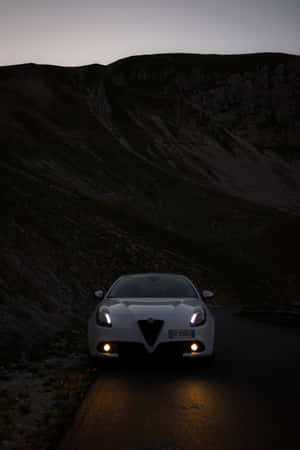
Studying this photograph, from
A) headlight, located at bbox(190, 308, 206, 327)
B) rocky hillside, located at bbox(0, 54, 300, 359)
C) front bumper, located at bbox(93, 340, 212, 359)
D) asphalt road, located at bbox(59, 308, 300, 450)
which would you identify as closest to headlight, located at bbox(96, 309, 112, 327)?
front bumper, located at bbox(93, 340, 212, 359)

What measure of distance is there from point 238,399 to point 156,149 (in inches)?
2716

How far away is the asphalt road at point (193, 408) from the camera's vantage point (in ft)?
15.9

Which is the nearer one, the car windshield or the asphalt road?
the asphalt road

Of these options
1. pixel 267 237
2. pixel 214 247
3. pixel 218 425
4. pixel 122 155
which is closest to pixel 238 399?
pixel 218 425

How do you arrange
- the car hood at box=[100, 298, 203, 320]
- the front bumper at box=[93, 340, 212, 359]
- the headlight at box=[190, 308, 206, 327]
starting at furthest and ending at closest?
the headlight at box=[190, 308, 206, 327]
the car hood at box=[100, 298, 203, 320]
the front bumper at box=[93, 340, 212, 359]

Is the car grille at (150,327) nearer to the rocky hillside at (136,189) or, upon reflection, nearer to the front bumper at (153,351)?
the front bumper at (153,351)

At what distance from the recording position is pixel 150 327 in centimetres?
779

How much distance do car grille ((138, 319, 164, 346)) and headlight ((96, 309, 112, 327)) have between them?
20.4 inches

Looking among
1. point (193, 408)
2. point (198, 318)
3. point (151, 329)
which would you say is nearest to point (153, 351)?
point (151, 329)

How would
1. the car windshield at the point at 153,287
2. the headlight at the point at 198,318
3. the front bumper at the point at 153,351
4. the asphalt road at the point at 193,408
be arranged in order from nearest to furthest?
the asphalt road at the point at 193,408 < the front bumper at the point at 153,351 < the headlight at the point at 198,318 < the car windshield at the point at 153,287

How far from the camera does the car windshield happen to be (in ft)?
29.8

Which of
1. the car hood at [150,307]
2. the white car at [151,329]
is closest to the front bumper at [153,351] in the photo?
the white car at [151,329]

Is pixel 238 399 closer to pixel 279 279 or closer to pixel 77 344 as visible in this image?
pixel 77 344

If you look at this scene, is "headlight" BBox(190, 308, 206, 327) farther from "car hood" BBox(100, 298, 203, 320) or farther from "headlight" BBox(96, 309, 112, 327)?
"headlight" BBox(96, 309, 112, 327)
